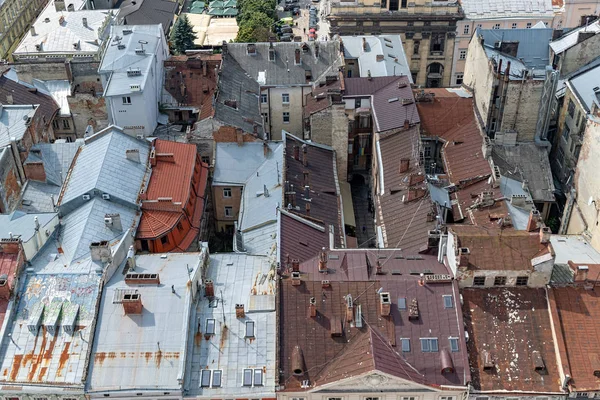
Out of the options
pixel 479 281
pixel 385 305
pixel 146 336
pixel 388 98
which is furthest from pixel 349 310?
pixel 388 98

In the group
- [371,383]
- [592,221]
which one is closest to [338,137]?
[592,221]

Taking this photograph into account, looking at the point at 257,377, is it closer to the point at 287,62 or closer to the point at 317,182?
the point at 317,182

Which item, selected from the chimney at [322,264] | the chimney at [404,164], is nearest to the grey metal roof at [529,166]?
the chimney at [404,164]

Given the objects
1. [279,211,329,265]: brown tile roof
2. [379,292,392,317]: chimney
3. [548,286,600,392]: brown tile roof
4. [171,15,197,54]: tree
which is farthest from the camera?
[171,15,197,54]: tree

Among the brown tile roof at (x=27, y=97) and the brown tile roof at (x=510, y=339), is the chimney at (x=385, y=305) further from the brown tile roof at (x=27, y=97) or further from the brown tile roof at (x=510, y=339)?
the brown tile roof at (x=27, y=97)

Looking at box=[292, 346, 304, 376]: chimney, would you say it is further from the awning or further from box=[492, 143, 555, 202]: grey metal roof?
box=[492, 143, 555, 202]: grey metal roof

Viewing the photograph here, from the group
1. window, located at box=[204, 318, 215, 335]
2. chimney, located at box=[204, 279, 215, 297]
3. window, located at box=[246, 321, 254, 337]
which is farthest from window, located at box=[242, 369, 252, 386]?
chimney, located at box=[204, 279, 215, 297]
